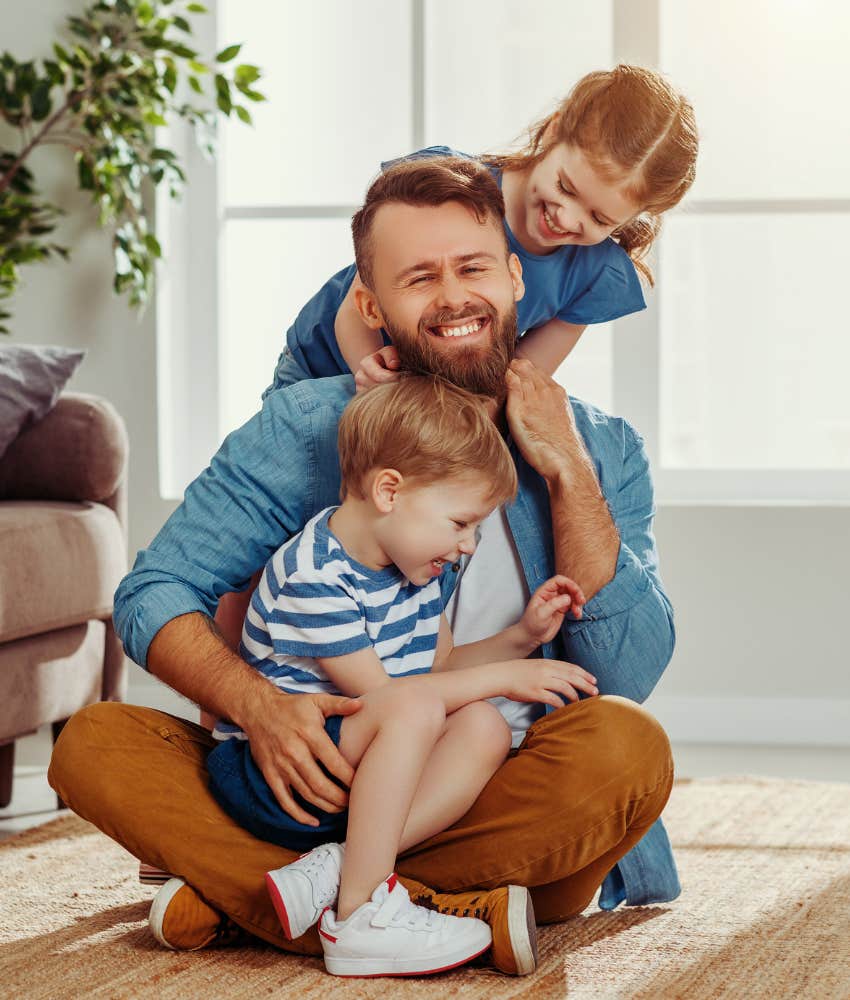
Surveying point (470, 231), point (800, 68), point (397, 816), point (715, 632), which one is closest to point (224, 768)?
point (397, 816)

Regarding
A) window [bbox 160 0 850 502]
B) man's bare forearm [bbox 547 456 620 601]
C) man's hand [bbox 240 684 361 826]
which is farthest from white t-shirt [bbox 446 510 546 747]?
window [bbox 160 0 850 502]

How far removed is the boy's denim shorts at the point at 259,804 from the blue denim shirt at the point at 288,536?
6.5 inches

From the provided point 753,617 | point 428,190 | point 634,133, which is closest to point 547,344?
point 634,133

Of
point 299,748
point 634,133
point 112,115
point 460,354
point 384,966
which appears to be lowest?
point 384,966

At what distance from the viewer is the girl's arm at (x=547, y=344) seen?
2.11m

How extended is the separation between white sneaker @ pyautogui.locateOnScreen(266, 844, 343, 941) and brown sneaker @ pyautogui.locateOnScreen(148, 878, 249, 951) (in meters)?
0.15

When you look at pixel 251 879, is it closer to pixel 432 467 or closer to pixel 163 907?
pixel 163 907

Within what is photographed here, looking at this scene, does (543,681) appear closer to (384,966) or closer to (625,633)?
(625,633)

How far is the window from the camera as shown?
3471 millimetres

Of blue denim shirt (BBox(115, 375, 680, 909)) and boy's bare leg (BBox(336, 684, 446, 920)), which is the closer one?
boy's bare leg (BBox(336, 684, 446, 920))

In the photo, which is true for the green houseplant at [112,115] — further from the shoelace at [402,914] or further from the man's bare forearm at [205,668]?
the shoelace at [402,914]

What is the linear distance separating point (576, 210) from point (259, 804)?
0.94 m

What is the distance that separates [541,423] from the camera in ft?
5.52

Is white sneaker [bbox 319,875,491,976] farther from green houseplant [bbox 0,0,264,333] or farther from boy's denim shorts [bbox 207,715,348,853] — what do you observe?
green houseplant [bbox 0,0,264,333]
